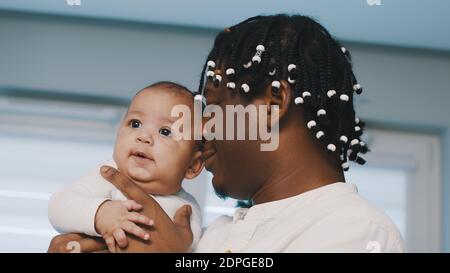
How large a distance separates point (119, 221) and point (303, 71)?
26cm

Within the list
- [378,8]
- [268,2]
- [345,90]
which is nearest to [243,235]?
[345,90]

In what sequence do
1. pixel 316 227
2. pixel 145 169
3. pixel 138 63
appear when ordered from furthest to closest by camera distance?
1. pixel 138 63
2. pixel 145 169
3. pixel 316 227

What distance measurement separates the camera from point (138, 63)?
197cm

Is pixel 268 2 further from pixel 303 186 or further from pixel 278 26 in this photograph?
pixel 303 186

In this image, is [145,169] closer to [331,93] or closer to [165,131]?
[165,131]

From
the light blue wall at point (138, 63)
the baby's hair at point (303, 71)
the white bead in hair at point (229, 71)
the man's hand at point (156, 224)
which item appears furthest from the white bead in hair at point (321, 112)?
the light blue wall at point (138, 63)

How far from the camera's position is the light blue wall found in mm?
1935

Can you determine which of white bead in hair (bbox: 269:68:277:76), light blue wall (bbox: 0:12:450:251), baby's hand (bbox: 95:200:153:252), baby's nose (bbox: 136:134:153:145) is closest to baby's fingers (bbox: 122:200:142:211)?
baby's hand (bbox: 95:200:153:252)

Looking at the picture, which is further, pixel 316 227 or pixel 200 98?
pixel 200 98

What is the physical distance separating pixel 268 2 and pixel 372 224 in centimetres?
88

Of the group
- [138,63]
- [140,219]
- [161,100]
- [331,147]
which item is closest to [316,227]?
[331,147]

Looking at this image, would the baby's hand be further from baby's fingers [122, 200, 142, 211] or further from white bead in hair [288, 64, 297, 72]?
white bead in hair [288, 64, 297, 72]

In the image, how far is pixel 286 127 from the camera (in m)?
0.87

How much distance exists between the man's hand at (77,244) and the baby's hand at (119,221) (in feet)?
0.06
